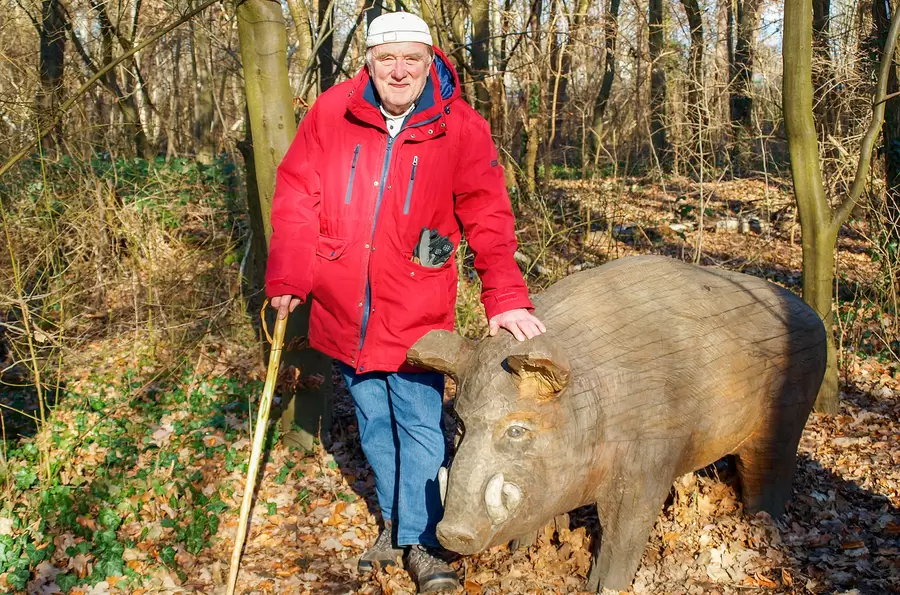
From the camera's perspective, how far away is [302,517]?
4.54 metres

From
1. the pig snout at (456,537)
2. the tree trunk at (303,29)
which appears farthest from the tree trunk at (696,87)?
the pig snout at (456,537)

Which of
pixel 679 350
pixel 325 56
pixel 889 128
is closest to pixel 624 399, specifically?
→ pixel 679 350

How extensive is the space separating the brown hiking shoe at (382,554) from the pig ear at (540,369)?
→ 1.36 meters

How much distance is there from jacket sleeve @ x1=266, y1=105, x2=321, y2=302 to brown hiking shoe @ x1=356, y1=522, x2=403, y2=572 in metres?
1.35

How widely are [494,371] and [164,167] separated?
26.0 feet

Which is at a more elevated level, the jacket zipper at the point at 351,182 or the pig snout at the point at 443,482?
the jacket zipper at the point at 351,182

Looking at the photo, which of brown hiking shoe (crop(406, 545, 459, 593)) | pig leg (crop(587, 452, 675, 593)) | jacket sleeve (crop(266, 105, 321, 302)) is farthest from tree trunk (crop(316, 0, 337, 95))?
pig leg (crop(587, 452, 675, 593))

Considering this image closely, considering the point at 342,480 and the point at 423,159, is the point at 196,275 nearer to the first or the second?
the point at 342,480

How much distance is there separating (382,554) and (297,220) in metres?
1.72

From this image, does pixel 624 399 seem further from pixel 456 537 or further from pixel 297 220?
pixel 297 220

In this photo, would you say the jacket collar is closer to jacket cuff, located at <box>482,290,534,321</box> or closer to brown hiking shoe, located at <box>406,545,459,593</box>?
jacket cuff, located at <box>482,290,534,321</box>

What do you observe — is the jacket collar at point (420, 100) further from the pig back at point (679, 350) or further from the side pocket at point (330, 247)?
the pig back at point (679, 350)

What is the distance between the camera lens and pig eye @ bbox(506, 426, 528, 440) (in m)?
3.01

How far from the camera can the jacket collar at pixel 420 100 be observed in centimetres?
331
